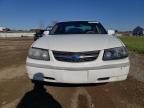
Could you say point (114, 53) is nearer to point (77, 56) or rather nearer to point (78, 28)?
point (77, 56)

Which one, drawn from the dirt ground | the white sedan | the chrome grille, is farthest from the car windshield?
the chrome grille

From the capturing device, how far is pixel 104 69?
498 cm

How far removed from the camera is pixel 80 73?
4.91 meters

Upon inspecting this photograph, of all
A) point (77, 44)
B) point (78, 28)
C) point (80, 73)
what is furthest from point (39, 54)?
point (78, 28)

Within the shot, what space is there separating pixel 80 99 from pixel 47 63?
907mm

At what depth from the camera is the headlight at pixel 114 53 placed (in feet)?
16.8

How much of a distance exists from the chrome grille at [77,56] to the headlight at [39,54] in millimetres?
249

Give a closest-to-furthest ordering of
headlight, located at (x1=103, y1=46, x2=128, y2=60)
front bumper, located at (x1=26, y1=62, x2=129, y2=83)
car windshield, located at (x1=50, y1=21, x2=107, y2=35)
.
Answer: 1. front bumper, located at (x1=26, y1=62, x2=129, y2=83)
2. headlight, located at (x1=103, y1=46, x2=128, y2=60)
3. car windshield, located at (x1=50, y1=21, x2=107, y2=35)

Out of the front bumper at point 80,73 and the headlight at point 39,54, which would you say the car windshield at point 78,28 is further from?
the front bumper at point 80,73

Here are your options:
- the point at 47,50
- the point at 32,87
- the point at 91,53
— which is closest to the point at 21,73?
the point at 32,87

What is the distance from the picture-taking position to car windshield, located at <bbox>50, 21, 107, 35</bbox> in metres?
7.20

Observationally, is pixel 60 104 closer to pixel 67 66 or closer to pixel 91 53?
pixel 67 66

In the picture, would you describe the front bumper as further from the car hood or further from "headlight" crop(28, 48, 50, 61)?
the car hood

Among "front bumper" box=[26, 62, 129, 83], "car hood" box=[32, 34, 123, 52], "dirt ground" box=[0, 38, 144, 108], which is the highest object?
"car hood" box=[32, 34, 123, 52]
